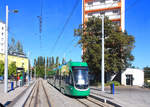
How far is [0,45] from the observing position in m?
77.4

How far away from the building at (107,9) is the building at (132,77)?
11.2 m

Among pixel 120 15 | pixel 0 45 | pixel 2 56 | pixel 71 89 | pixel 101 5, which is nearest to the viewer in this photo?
pixel 71 89

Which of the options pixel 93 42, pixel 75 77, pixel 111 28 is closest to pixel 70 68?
pixel 75 77

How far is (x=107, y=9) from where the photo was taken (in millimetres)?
47500

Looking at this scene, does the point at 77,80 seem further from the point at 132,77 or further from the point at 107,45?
the point at 132,77

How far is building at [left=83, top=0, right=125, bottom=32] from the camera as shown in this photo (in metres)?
46.0

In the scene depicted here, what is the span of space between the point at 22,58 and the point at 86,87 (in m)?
68.6

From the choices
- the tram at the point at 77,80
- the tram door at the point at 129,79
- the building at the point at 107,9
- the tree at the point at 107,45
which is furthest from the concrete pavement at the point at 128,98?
the building at the point at 107,9

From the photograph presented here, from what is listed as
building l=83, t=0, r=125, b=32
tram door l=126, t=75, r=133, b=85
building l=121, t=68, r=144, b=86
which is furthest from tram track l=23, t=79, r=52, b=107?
building l=83, t=0, r=125, b=32

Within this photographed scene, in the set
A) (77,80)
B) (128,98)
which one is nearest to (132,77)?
(128,98)

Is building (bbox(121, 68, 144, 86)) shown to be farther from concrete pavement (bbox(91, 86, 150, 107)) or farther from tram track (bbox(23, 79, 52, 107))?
tram track (bbox(23, 79, 52, 107))

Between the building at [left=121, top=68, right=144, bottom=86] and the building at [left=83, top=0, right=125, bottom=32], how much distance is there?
11.2 m

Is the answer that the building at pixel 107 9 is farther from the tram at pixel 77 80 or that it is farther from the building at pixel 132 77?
the tram at pixel 77 80

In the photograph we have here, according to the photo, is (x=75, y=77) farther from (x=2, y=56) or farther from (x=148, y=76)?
(x=2, y=56)
